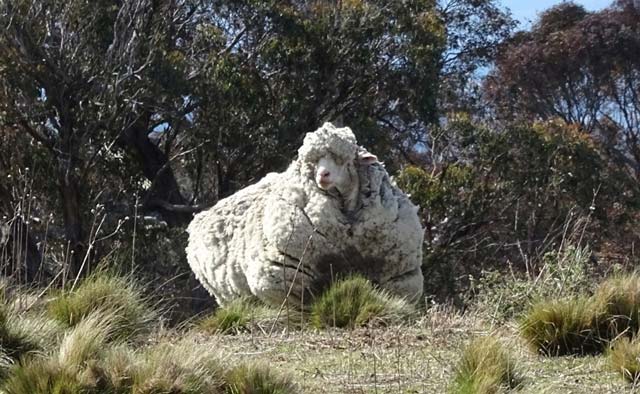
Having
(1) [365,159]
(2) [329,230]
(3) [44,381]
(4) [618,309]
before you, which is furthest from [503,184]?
(3) [44,381]

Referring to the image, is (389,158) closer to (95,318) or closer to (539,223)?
(539,223)

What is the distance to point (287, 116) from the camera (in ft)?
73.5

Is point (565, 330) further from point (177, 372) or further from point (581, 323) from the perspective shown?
point (177, 372)

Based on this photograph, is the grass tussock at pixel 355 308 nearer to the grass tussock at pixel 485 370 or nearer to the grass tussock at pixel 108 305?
the grass tussock at pixel 108 305

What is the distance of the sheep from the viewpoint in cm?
938

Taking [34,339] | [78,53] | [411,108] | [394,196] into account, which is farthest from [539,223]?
[34,339]

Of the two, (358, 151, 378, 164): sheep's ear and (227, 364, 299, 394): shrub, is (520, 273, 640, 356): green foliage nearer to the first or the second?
(227, 364, 299, 394): shrub

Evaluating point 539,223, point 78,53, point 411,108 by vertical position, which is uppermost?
point 78,53

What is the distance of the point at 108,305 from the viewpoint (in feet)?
24.5

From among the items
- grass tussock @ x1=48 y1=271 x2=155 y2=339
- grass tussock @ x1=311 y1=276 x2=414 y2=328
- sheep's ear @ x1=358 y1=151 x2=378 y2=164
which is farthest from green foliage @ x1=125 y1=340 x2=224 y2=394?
sheep's ear @ x1=358 y1=151 x2=378 y2=164

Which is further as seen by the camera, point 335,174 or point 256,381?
point 335,174

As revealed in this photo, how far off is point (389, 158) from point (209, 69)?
14.7 ft

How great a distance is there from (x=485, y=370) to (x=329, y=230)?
354cm

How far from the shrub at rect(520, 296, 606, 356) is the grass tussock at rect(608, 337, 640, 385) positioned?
1.61 ft
